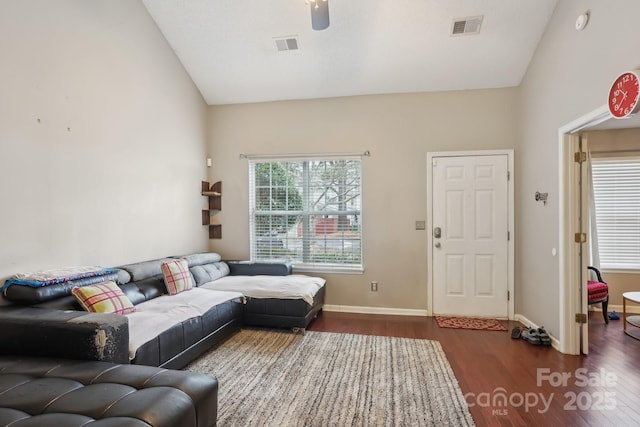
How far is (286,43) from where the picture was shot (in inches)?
148

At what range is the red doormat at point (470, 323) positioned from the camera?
374cm

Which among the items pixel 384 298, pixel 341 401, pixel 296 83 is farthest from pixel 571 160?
pixel 296 83

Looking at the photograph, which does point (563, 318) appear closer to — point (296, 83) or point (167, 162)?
point (296, 83)

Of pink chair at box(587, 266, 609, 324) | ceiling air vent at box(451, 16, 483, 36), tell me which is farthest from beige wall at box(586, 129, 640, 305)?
ceiling air vent at box(451, 16, 483, 36)

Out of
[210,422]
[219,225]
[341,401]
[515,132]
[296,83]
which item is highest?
[296,83]

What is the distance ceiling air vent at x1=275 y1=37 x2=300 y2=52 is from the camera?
146 inches

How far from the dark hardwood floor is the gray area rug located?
0.17 metres

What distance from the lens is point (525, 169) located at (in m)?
3.88

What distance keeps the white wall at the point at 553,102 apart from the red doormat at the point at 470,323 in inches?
14.9

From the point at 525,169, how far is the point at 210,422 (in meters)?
4.10

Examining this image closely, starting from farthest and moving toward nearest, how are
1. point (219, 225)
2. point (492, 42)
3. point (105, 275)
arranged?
point (219, 225) → point (492, 42) → point (105, 275)

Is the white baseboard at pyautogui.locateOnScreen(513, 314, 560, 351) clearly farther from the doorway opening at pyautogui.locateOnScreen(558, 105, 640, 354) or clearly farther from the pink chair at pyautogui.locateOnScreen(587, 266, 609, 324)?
the pink chair at pyautogui.locateOnScreen(587, 266, 609, 324)

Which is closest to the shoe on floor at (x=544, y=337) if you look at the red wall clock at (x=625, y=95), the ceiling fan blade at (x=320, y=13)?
the red wall clock at (x=625, y=95)

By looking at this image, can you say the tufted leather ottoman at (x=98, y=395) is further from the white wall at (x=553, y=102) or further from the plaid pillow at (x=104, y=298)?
the white wall at (x=553, y=102)
